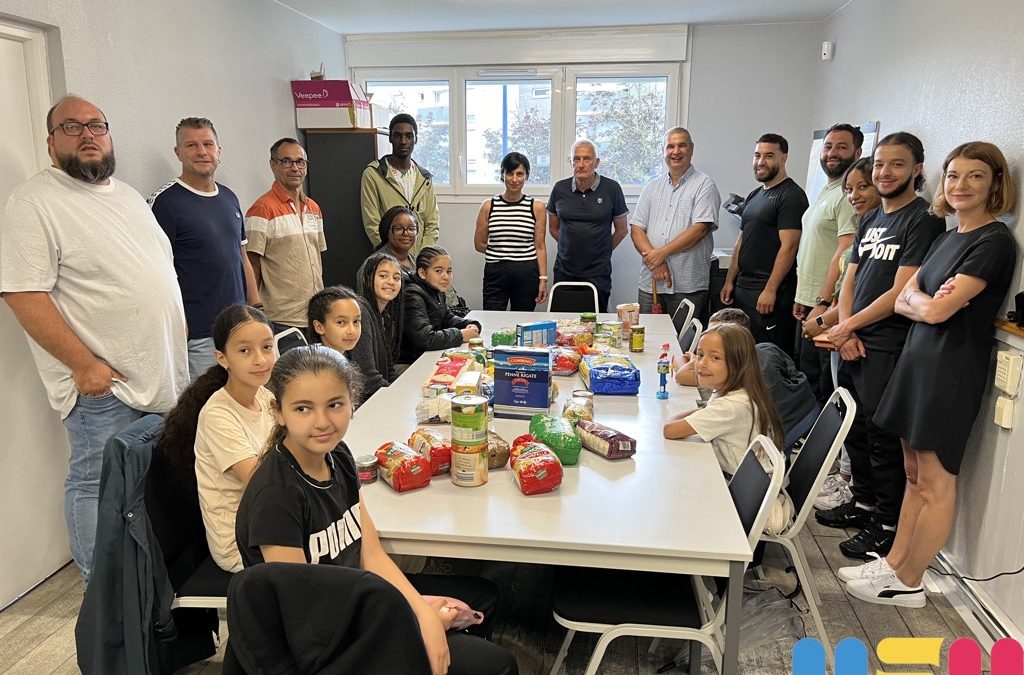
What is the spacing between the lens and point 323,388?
1.48 m

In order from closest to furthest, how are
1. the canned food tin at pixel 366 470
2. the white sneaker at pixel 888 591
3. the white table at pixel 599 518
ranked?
the white table at pixel 599 518 < the canned food tin at pixel 366 470 < the white sneaker at pixel 888 591

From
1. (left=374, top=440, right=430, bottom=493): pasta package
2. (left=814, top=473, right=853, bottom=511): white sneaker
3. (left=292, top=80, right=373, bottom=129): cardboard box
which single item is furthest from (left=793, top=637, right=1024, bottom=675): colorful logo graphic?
(left=292, top=80, right=373, bottom=129): cardboard box

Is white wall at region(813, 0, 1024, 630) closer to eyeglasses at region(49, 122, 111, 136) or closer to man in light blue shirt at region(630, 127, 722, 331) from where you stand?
man in light blue shirt at region(630, 127, 722, 331)

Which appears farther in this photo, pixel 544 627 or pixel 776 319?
pixel 776 319

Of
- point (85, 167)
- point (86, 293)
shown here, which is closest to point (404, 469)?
point (86, 293)

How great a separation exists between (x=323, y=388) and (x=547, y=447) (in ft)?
2.14

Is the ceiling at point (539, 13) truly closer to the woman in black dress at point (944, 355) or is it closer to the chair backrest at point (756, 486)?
the woman in black dress at point (944, 355)

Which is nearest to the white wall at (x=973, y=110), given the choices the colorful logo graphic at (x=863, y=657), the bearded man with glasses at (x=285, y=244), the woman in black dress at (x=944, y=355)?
the woman in black dress at (x=944, y=355)

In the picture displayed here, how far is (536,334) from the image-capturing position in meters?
3.02

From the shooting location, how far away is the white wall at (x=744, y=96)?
5316 mm

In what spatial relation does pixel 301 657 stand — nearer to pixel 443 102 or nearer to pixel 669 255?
pixel 669 255

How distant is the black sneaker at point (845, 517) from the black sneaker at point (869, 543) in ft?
0.61

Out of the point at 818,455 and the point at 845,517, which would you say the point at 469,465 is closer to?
the point at 818,455

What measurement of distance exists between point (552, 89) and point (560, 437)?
14.2 ft
